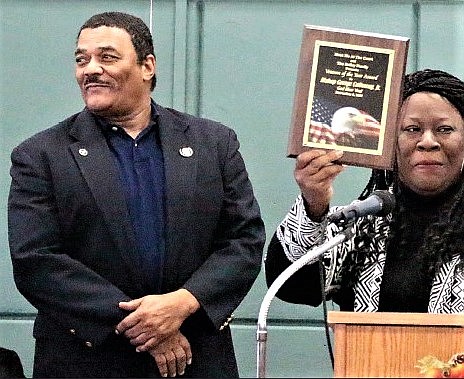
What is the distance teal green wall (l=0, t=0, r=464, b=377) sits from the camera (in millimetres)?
4844

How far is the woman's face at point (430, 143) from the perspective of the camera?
352 centimetres

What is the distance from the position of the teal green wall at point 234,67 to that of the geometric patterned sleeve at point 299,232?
58.9 inches

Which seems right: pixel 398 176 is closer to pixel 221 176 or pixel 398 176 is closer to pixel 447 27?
pixel 221 176

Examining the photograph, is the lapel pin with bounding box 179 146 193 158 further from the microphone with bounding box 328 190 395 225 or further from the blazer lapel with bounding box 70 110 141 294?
the microphone with bounding box 328 190 395 225

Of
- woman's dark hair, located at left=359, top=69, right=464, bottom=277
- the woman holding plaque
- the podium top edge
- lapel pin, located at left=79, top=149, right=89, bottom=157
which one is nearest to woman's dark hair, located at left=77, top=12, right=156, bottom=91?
lapel pin, located at left=79, top=149, right=89, bottom=157

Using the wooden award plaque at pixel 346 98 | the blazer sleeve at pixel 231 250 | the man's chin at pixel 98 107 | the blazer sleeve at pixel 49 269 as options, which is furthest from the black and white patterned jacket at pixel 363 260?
the man's chin at pixel 98 107

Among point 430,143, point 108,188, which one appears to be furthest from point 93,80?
point 430,143

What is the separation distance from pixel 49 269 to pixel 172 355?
0.43 metres

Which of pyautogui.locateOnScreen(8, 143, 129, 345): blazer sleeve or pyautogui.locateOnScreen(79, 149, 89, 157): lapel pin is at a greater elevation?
pyautogui.locateOnScreen(79, 149, 89, 157): lapel pin

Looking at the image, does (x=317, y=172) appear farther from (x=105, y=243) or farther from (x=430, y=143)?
(x=105, y=243)

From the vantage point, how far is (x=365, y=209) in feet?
9.05

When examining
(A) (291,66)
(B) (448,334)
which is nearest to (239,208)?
(B) (448,334)

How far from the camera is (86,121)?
354 centimetres

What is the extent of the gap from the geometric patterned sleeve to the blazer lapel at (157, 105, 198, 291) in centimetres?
30
